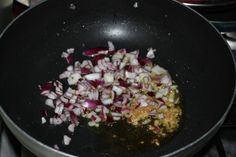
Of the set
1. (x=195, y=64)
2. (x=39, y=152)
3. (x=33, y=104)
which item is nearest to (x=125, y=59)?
(x=195, y=64)

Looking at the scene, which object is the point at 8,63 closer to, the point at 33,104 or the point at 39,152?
the point at 33,104

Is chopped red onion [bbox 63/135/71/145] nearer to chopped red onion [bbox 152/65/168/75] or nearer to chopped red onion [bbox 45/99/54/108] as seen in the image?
chopped red onion [bbox 45/99/54/108]

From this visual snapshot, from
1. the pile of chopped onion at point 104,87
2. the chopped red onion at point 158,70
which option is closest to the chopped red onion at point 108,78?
the pile of chopped onion at point 104,87

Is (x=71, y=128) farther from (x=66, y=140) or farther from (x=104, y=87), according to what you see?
(x=104, y=87)

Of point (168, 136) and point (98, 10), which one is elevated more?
point (98, 10)

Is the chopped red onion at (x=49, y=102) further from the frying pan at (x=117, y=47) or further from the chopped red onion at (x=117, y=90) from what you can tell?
the chopped red onion at (x=117, y=90)

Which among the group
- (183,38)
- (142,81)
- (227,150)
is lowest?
(227,150)

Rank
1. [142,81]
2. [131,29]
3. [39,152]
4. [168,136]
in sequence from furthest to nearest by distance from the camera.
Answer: [131,29] < [142,81] < [168,136] < [39,152]

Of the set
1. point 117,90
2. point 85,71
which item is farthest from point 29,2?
point 117,90
